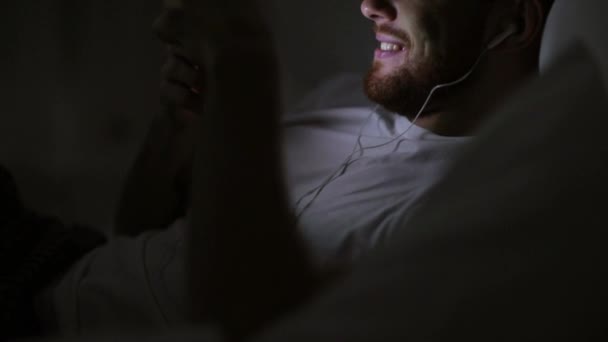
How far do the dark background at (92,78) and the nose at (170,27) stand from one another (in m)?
0.42

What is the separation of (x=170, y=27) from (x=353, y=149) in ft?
1.21

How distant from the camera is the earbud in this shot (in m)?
0.87

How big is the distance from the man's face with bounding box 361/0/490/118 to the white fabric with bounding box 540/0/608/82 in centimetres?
13

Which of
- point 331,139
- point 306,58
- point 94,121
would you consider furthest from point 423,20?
point 94,121

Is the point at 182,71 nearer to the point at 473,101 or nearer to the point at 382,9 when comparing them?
the point at 382,9

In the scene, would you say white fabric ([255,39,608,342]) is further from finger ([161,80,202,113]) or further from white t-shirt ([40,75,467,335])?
finger ([161,80,202,113])

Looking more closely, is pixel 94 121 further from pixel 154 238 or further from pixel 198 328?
pixel 198 328

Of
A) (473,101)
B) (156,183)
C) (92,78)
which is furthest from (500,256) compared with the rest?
(92,78)

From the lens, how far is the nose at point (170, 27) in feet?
2.47

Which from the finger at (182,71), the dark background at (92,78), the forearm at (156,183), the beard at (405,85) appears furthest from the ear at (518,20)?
the forearm at (156,183)

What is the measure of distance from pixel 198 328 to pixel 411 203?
1.14ft

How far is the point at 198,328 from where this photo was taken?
1.61 ft

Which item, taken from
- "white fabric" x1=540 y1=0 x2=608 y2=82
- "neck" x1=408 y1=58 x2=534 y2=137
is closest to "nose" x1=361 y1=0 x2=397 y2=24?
"neck" x1=408 y1=58 x2=534 y2=137

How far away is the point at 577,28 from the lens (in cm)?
91
